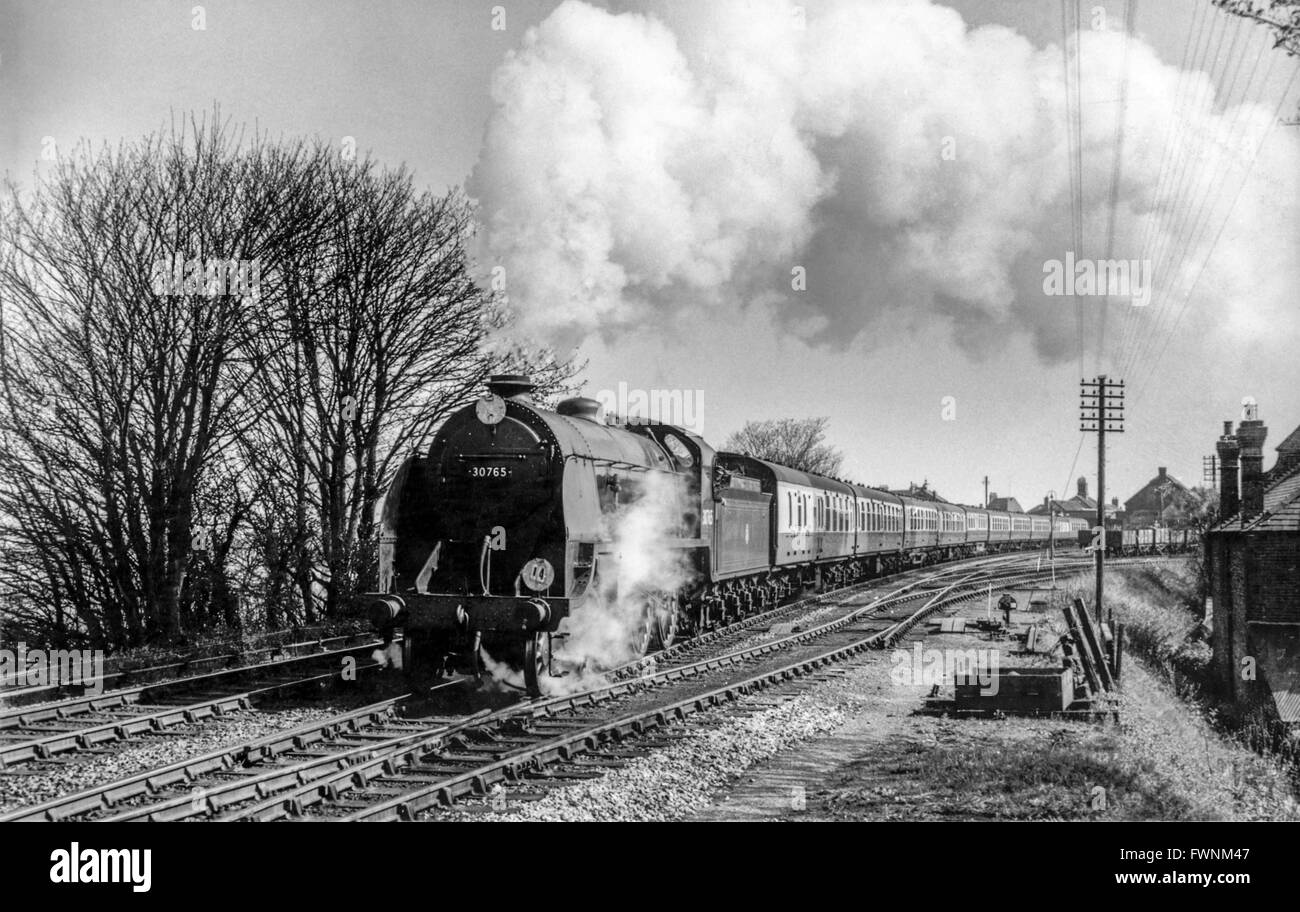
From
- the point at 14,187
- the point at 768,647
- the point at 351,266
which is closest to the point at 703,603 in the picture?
the point at 768,647

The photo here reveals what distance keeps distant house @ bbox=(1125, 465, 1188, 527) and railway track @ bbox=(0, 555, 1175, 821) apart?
52.9 meters

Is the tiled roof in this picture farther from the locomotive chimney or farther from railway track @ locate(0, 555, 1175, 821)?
the locomotive chimney

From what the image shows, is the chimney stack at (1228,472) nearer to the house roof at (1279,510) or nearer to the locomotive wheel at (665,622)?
the house roof at (1279,510)

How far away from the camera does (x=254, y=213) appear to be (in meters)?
16.6

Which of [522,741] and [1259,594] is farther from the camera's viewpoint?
[1259,594]

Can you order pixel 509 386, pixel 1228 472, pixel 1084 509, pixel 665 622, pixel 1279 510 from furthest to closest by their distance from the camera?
pixel 1084 509 → pixel 1228 472 → pixel 1279 510 → pixel 665 622 → pixel 509 386

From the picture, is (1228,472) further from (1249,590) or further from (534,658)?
(534,658)

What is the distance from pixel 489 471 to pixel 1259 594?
16239 millimetres

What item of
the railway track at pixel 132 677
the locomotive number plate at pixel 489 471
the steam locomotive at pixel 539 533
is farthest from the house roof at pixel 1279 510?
the railway track at pixel 132 677

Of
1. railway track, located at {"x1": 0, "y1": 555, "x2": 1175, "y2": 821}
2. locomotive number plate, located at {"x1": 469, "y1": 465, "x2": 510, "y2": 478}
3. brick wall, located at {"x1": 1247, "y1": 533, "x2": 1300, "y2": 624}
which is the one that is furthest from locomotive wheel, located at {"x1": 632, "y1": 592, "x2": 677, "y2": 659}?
brick wall, located at {"x1": 1247, "y1": 533, "x2": 1300, "y2": 624}

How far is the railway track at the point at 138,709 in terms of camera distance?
8.50 meters

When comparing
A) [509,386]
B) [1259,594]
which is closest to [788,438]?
[1259,594]

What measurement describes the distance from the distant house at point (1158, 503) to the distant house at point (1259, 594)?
120 feet

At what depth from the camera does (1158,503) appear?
62781 millimetres
